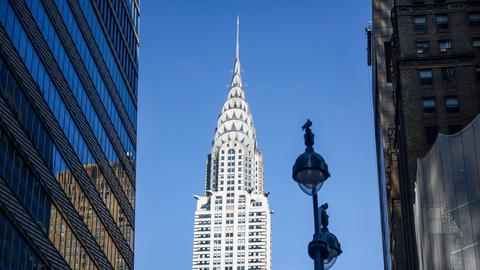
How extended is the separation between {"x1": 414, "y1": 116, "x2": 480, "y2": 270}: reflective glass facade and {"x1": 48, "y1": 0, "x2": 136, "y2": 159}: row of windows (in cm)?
2782

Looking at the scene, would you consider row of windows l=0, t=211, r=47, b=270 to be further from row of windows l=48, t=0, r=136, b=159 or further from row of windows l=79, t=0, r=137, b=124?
row of windows l=79, t=0, r=137, b=124

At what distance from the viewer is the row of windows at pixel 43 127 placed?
213ft

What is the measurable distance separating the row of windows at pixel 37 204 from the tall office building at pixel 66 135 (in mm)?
67

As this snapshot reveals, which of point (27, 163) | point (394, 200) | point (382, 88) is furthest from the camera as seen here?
point (382, 88)

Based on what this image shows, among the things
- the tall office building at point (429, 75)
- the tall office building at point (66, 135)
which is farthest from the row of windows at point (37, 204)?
the tall office building at point (429, 75)

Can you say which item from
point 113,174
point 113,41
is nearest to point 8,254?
point 113,174

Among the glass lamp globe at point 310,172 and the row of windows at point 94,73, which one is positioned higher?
the row of windows at point 94,73

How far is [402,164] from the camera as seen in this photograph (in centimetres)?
9906

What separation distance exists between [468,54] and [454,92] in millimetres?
4194

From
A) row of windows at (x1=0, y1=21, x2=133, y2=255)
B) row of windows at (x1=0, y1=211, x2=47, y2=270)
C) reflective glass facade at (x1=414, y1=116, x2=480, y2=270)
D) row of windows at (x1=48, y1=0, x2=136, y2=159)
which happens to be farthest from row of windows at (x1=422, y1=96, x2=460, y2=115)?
row of windows at (x1=0, y1=211, x2=47, y2=270)

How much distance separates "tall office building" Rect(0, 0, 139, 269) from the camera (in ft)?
212

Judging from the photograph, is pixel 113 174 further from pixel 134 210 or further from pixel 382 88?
pixel 382 88

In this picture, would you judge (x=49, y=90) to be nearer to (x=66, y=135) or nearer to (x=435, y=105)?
(x=66, y=135)

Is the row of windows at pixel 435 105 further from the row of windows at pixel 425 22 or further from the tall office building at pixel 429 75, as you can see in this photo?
the row of windows at pixel 425 22
